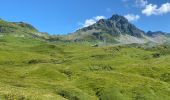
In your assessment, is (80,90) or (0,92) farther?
(80,90)

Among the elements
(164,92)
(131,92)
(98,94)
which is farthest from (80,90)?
(164,92)

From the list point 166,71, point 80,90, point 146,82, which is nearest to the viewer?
point 80,90

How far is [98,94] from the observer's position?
143 m

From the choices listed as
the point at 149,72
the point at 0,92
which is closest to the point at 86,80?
the point at 149,72

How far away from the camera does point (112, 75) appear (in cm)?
17638

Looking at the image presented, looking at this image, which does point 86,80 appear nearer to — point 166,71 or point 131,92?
point 131,92

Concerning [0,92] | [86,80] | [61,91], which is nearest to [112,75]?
[86,80]

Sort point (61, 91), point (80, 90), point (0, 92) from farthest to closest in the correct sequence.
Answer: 1. point (80, 90)
2. point (61, 91)
3. point (0, 92)

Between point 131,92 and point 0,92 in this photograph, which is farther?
point 131,92

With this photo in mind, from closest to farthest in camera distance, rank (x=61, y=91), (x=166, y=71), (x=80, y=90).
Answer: (x=61, y=91) < (x=80, y=90) < (x=166, y=71)

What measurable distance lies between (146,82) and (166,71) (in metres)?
39.4

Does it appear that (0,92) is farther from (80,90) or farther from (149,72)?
(149,72)

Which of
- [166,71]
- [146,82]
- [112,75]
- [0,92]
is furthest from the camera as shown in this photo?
[166,71]

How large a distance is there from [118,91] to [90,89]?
10766 mm
